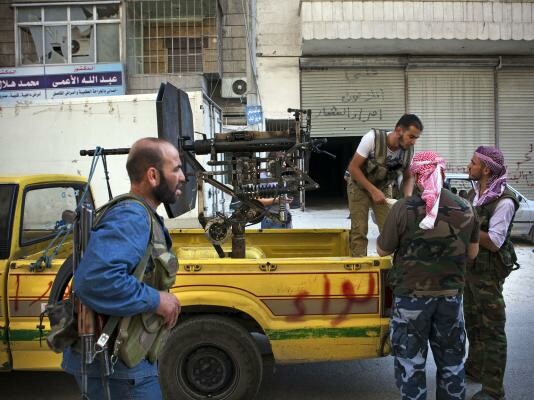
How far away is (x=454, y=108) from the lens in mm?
16406

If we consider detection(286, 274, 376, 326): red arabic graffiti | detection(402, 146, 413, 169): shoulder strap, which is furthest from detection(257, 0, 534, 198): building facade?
detection(286, 274, 376, 326): red arabic graffiti

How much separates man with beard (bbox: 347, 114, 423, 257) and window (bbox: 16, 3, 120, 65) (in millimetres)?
12479

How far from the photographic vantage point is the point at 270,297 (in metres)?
3.39

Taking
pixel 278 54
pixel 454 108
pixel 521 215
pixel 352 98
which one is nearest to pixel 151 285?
pixel 521 215

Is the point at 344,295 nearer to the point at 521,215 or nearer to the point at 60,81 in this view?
the point at 521,215

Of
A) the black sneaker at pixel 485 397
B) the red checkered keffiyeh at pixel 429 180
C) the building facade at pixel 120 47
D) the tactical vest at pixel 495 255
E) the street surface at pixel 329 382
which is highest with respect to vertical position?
the building facade at pixel 120 47

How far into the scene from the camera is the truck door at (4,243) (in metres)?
3.41

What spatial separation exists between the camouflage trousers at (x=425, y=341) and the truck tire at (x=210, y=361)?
3.17ft

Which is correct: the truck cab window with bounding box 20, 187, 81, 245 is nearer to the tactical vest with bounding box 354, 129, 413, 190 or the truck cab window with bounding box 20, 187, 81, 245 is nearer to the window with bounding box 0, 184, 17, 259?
the window with bounding box 0, 184, 17, 259

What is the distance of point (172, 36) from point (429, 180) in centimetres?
1349

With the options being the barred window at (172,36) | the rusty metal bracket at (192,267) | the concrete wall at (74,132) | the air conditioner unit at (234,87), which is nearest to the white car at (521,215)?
the concrete wall at (74,132)

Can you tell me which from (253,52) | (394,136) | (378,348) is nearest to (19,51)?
(253,52)

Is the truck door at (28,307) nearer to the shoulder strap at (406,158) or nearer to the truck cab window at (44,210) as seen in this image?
the truck cab window at (44,210)

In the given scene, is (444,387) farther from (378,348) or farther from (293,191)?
(293,191)
